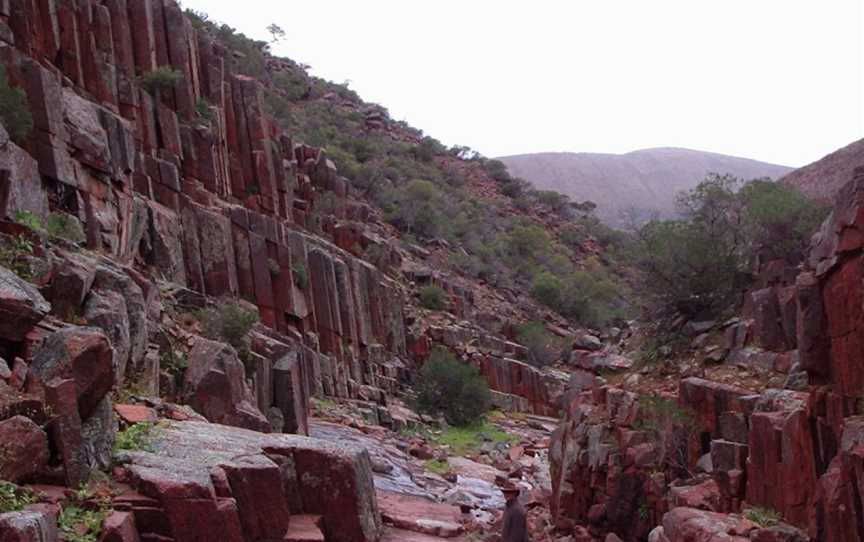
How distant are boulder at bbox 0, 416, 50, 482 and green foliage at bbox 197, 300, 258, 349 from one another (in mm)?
11150

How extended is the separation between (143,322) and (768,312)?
10.7m

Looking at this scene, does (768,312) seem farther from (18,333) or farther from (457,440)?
(457,440)

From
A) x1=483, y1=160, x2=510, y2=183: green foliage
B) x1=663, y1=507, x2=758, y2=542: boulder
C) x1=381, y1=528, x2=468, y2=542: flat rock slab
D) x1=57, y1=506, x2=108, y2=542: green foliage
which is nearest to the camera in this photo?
x1=57, y1=506, x2=108, y2=542: green foliage

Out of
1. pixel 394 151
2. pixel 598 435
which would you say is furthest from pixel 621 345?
pixel 394 151

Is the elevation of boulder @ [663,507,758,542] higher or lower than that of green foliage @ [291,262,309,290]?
lower

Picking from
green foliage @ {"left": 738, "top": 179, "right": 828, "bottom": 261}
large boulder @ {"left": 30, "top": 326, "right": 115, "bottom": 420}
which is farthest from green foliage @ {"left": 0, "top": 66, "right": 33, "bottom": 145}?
green foliage @ {"left": 738, "top": 179, "right": 828, "bottom": 261}

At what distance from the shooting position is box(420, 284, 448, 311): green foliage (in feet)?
135

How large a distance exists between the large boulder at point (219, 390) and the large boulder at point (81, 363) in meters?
5.59

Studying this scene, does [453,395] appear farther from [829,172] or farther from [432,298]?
[829,172]

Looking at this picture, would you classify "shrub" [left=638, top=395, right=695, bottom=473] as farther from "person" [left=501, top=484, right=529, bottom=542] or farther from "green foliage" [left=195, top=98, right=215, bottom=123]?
"green foliage" [left=195, top=98, right=215, bottom=123]

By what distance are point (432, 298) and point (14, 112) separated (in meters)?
26.5

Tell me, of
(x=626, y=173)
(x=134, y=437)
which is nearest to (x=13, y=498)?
(x=134, y=437)

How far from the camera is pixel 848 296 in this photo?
9.66m

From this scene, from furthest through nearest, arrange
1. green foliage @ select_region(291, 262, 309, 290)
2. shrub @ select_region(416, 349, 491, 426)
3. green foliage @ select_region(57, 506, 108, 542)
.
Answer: shrub @ select_region(416, 349, 491, 426), green foliage @ select_region(291, 262, 309, 290), green foliage @ select_region(57, 506, 108, 542)
